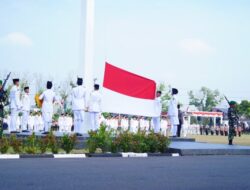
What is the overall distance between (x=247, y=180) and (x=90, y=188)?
2.99 metres

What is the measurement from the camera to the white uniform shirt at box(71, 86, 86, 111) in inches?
721

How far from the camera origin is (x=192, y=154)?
1519 cm

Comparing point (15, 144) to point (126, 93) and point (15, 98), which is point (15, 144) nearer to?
point (126, 93)

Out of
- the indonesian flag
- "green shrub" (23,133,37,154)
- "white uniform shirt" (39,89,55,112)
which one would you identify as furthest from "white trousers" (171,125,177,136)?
"green shrub" (23,133,37,154)

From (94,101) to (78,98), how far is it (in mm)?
988

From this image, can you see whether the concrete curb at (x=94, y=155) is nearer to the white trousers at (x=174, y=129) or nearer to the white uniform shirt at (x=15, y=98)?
the white uniform shirt at (x=15, y=98)

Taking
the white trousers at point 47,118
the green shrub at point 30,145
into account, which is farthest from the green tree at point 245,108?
the green shrub at point 30,145

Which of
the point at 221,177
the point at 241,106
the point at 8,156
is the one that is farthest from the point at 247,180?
the point at 241,106

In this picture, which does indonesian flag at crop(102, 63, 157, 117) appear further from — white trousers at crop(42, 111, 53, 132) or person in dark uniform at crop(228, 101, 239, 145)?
white trousers at crop(42, 111, 53, 132)

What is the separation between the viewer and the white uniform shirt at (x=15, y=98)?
18.9 m

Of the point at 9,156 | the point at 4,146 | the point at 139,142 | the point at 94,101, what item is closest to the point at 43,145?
the point at 4,146

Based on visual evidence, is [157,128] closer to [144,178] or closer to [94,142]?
[94,142]

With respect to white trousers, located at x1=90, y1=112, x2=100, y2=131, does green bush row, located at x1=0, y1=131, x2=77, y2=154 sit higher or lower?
lower

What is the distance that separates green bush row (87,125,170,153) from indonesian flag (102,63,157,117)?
1.47 meters
